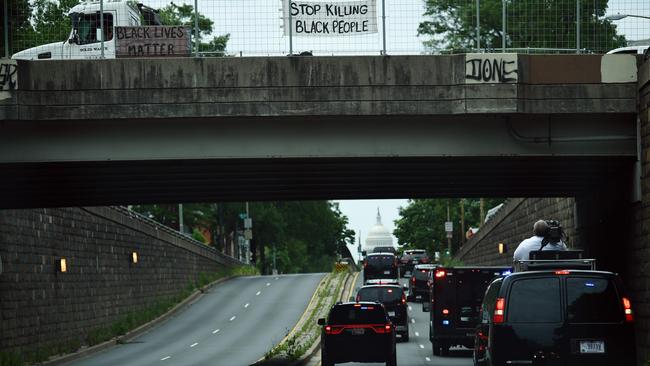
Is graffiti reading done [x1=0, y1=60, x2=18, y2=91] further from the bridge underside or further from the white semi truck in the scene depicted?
the white semi truck

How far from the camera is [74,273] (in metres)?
41.8

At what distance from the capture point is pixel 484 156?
23906 mm

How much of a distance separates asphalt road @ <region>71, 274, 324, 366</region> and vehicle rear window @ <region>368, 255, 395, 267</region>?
12.3ft

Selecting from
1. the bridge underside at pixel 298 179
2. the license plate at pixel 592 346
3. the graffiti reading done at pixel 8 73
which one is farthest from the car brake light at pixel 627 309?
the graffiti reading done at pixel 8 73

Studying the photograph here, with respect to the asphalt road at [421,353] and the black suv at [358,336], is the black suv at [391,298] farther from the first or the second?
the black suv at [358,336]

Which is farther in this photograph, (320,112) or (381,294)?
(381,294)

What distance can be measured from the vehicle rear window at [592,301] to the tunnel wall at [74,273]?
21490mm

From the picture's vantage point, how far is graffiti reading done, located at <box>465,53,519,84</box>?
23.1 metres

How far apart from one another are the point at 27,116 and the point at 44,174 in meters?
3.62

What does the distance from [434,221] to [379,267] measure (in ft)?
206

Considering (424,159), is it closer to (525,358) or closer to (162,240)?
(525,358)

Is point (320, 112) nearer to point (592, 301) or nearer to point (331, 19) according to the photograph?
point (331, 19)

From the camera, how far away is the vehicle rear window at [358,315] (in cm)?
2708

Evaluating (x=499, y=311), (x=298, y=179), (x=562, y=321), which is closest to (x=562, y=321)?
(x=562, y=321)
